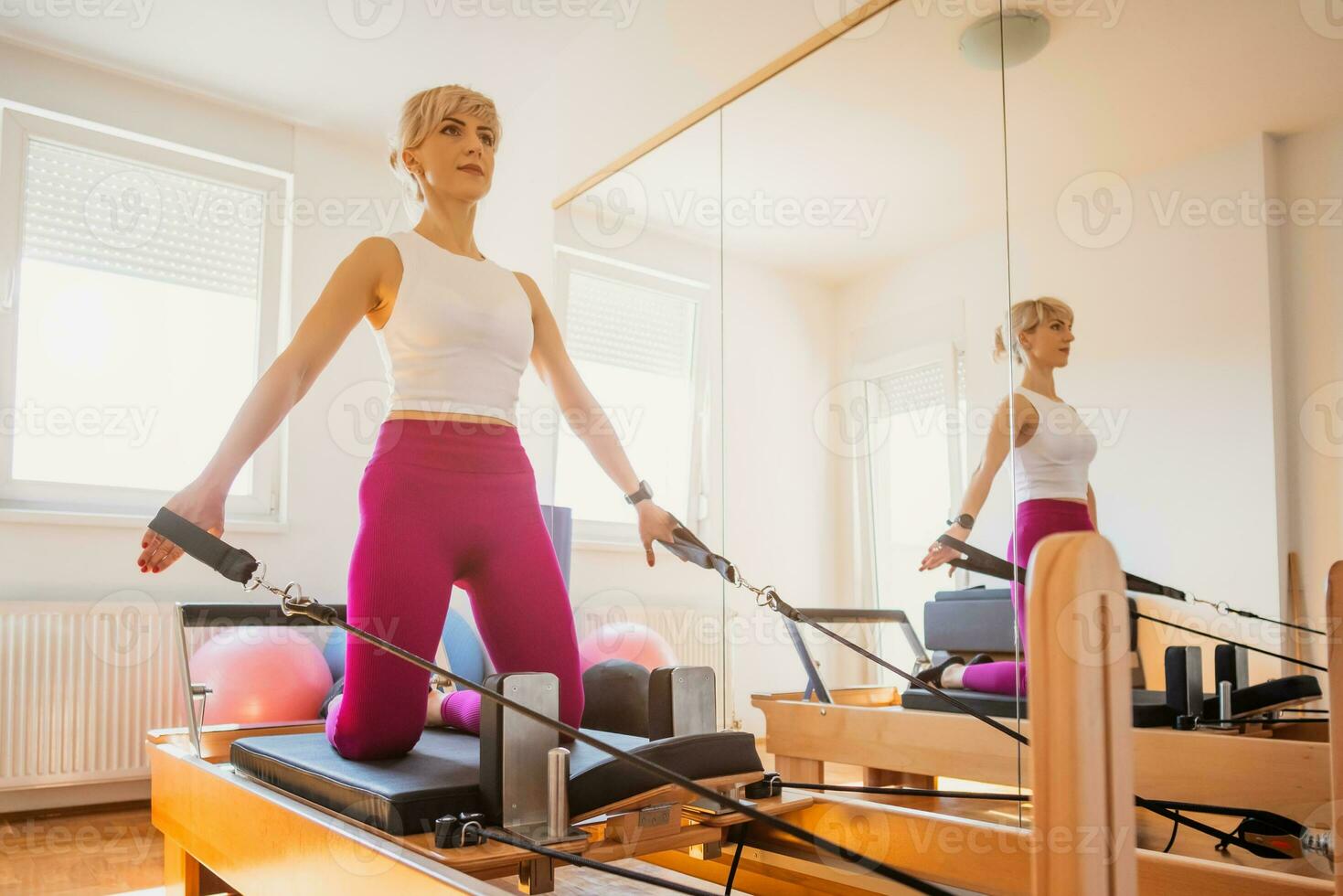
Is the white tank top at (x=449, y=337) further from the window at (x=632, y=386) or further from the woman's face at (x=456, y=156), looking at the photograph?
the window at (x=632, y=386)

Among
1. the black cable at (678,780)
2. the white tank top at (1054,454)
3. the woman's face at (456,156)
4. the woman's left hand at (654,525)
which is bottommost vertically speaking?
the black cable at (678,780)

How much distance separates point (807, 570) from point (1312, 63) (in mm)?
1706

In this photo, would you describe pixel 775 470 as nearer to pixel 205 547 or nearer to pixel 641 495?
pixel 641 495

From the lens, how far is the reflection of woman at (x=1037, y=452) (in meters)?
2.17

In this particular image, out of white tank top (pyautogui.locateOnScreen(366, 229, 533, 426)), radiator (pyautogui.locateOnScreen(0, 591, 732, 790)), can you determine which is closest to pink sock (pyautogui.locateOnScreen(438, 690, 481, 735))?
white tank top (pyautogui.locateOnScreen(366, 229, 533, 426))

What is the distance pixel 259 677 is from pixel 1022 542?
2312mm

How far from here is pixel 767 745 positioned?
9.01 feet

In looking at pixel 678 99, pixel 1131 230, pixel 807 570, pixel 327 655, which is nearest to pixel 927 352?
pixel 1131 230

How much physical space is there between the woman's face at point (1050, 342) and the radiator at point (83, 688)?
2.93 metres

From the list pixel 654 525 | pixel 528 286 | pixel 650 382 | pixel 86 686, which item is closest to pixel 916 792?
pixel 654 525

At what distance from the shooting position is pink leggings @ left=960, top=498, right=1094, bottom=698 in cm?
217

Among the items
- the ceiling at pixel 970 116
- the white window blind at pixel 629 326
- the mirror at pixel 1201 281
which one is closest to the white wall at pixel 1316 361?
the mirror at pixel 1201 281

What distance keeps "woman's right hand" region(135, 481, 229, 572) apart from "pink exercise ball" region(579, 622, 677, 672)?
1.95 meters

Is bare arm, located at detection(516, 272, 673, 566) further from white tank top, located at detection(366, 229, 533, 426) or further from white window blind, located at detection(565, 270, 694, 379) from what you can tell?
white window blind, located at detection(565, 270, 694, 379)
